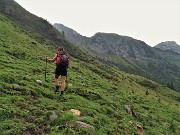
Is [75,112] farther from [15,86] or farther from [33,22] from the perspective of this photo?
[33,22]

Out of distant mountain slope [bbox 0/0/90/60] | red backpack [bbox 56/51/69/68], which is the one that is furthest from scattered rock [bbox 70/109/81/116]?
distant mountain slope [bbox 0/0/90/60]

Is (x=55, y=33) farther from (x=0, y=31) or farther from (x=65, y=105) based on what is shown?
(x=65, y=105)

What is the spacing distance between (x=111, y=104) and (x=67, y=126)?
12.7 metres

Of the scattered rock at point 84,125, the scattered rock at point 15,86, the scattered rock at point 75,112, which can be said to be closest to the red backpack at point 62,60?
the scattered rock at point 75,112

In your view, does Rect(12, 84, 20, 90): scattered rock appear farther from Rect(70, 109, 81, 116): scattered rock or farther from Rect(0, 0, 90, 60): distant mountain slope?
Rect(0, 0, 90, 60): distant mountain slope

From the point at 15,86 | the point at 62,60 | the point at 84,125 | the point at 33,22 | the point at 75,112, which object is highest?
the point at 33,22

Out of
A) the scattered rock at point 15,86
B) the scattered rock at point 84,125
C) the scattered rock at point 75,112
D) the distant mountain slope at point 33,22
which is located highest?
the distant mountain slope at point 33,22

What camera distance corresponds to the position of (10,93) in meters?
23.3

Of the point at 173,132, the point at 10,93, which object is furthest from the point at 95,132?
the point at 173,132

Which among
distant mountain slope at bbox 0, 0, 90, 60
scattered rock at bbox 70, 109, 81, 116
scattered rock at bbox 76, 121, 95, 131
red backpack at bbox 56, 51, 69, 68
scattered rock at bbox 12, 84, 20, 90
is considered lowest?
scattered rock at bbox 76, 121, 95, 131

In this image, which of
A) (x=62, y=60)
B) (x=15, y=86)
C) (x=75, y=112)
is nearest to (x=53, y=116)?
(x=75, y=112)

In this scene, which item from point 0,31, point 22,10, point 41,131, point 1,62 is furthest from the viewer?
point 22,10

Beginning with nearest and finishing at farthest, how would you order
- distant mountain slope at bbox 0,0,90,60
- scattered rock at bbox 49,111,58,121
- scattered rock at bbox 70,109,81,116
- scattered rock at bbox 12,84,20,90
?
scattered rock at bbox 49,111,58,121
scattered rock at bbox 70,109,81,116
scattered rock at bbox 12,84,20,90
distant mountain slope at bbox 0,0,90,60

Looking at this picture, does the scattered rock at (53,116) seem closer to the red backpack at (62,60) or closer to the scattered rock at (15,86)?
the red backpack at (62,60)
